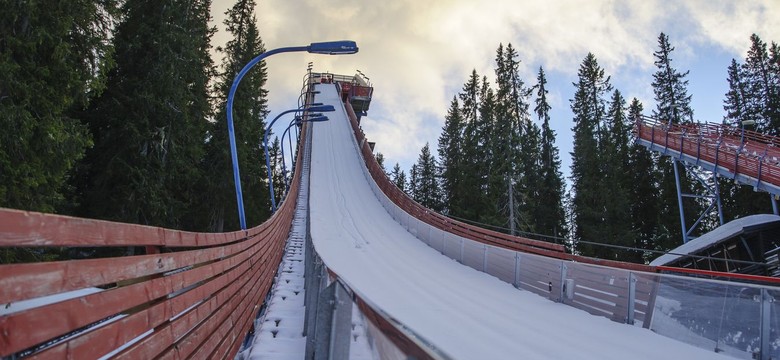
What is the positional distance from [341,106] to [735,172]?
161 feet

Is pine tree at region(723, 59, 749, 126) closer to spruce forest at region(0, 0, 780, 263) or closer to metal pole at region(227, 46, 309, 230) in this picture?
spruce forest at region(0, 0, 780, 263)

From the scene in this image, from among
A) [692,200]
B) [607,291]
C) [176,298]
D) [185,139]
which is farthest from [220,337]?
[692,200]

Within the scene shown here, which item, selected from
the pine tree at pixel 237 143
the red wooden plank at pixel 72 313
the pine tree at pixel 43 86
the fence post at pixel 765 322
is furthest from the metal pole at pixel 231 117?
the pine tree at pixel 237 143

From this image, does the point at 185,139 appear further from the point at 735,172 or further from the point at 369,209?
the point at 735,172

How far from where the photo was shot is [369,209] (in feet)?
105

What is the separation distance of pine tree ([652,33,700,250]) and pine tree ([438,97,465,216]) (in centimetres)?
1991

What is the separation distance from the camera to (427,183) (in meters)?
87.2

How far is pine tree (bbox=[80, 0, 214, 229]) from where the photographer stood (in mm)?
22531

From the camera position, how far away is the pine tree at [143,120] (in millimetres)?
22531

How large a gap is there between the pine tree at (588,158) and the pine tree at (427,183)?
27.2 metres

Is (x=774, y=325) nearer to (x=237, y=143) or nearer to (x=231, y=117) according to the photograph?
(x=231, y=117)

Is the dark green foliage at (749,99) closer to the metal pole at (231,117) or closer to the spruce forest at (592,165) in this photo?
the spruce forest at (592,165)

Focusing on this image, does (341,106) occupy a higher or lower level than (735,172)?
higher

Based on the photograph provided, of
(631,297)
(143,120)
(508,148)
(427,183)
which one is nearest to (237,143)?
(143,120)
